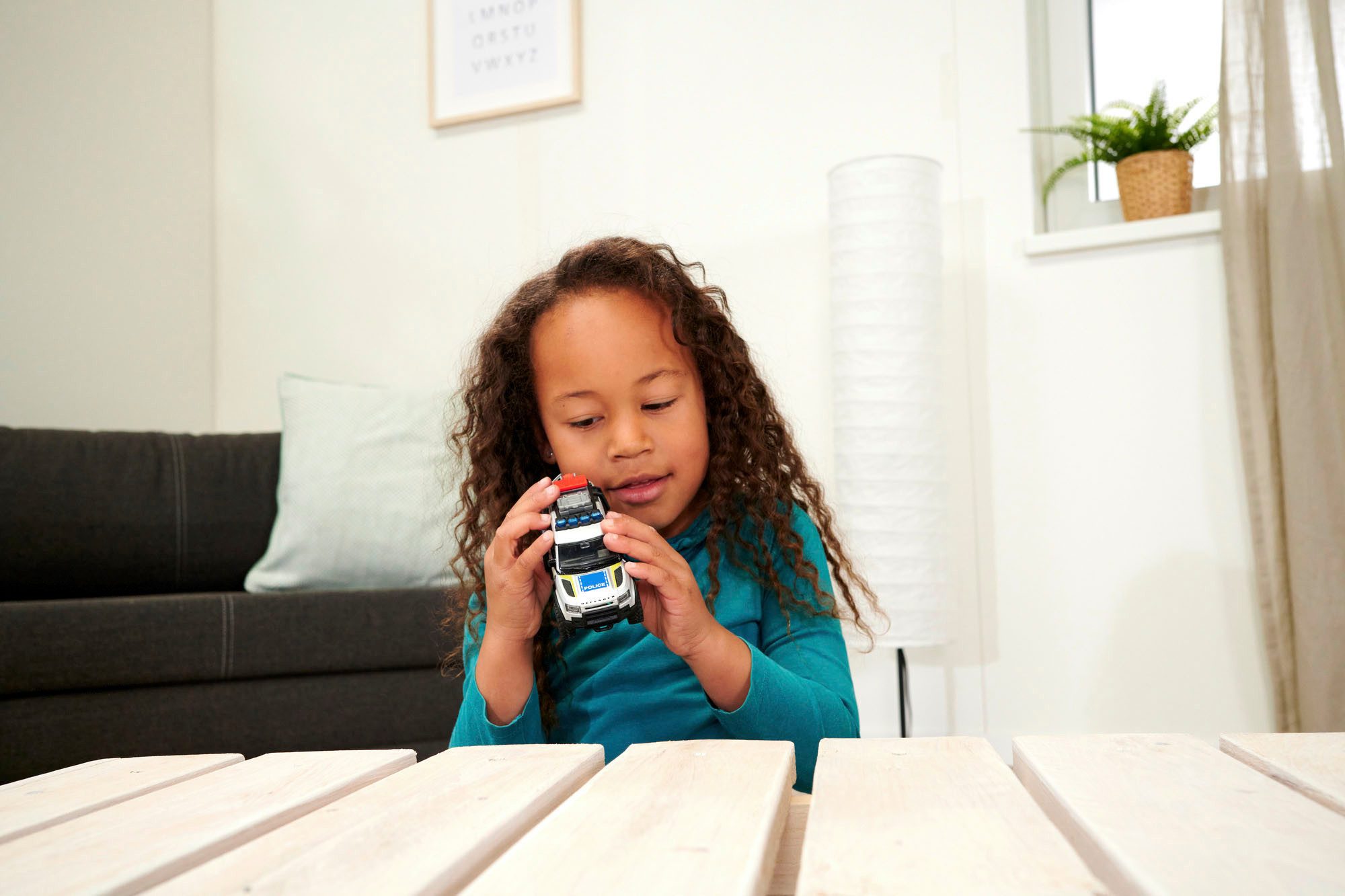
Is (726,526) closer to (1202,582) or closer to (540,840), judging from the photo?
(540,840)

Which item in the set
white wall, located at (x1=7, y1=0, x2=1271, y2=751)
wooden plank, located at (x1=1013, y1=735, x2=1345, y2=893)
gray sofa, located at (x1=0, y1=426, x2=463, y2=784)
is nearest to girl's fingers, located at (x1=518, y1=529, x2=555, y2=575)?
wooden plank, located at (x1=1013, y1=735, x2=1345, y2=893)

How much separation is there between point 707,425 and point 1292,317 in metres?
1.33

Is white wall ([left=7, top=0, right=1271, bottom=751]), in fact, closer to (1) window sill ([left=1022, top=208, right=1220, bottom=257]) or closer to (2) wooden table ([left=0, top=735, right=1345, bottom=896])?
(1) window sill ([left=1022, top=208, right=1220, bottom=257])

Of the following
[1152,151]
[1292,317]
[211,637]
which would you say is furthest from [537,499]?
[1152,151]

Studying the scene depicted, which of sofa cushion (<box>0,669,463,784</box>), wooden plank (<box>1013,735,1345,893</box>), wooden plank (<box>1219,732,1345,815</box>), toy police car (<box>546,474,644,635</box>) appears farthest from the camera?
sofa cushion (<box>0,669,463,784</box>)

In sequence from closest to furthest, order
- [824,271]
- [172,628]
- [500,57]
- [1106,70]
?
1. [172,628]
2. [1106,70]
3. [824,271]
4. [500,57]

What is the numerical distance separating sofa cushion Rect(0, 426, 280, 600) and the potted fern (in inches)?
75.1

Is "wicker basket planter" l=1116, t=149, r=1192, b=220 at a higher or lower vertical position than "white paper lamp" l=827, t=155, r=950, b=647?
higher

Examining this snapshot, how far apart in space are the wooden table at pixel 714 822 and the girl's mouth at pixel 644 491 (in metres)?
0.33

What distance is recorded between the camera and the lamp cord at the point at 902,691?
6.41 feet

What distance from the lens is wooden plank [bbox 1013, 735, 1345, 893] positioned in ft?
1.19

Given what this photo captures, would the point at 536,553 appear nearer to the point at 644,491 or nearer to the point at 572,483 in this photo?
the point at 572,483

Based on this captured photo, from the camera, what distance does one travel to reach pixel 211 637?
1.70m

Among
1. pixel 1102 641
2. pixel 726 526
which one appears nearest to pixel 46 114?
pixel 726 526
